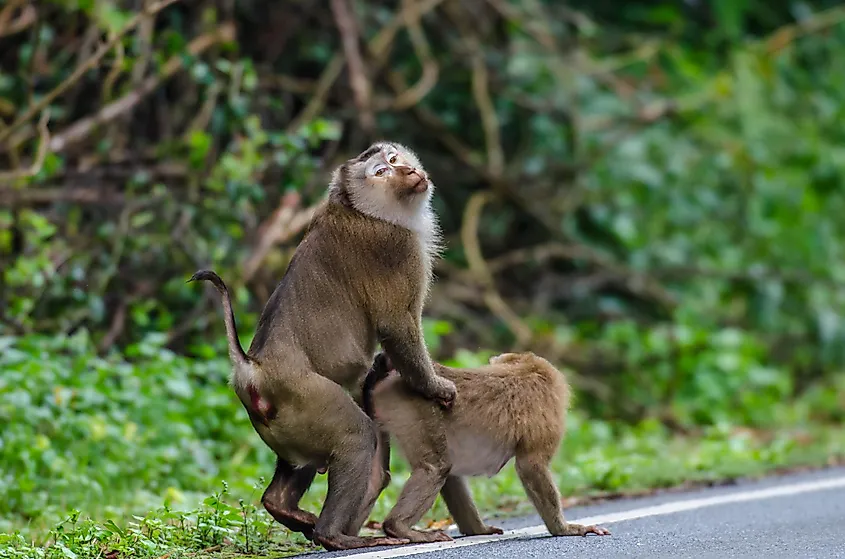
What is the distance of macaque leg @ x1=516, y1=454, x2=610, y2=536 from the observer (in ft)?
18.0

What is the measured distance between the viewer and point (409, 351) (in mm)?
5391

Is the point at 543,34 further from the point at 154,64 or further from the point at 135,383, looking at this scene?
the point at 135,383

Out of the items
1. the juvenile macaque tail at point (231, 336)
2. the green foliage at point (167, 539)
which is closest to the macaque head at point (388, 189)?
the juvenile macaque tail at point (231, 336)

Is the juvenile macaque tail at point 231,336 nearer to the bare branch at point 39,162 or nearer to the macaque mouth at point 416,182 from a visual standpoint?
the macaque mouth at point 416,182

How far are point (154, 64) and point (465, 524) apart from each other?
16.7 feet

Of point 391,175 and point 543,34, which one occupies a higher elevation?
point 543,34

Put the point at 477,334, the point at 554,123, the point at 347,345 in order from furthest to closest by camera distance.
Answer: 1. the point at 554,123
2. the point at 477,334
3. the point at 347,345

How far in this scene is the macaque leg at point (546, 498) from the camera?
550cm

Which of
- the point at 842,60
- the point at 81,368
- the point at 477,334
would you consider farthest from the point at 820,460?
the point at 842,60

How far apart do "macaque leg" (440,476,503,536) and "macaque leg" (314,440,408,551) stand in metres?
0.57

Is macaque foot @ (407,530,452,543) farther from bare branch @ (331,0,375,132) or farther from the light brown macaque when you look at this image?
bare branch @ (331,0,375,132)

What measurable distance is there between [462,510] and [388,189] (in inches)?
56.5

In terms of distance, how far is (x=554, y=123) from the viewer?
1219cm

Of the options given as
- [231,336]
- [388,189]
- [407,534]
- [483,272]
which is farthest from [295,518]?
[483,272]
